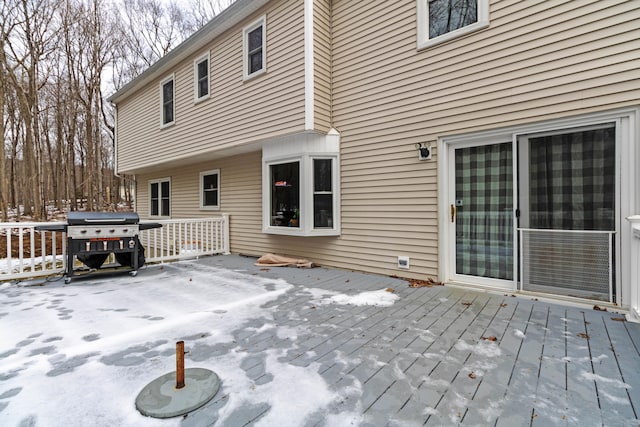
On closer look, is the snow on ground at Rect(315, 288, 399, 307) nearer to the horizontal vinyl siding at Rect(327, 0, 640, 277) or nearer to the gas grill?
the horizontal vinyl siding at Rect(327, 0, 640, 277)

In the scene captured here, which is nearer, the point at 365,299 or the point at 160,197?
the point at 365,299

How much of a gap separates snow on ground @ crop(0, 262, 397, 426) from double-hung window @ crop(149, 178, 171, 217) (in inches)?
225

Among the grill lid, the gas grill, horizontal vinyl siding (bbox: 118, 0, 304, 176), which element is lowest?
the gas grill

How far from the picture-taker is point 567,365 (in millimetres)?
2188

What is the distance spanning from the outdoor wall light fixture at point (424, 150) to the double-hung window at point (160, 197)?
8.39m

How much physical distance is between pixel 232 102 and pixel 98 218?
11.5ft

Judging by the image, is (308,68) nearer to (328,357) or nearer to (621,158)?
(621,158)

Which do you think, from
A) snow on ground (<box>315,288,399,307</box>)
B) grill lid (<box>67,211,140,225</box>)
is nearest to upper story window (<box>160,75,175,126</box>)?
grill lid (<box>67,211,140,225</box>)

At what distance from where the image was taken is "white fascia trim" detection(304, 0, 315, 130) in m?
5.18

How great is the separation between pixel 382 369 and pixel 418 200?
2.97m

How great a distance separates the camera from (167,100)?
28.1 ft

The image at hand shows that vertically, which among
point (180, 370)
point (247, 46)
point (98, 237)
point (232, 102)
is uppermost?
point (247, 46)

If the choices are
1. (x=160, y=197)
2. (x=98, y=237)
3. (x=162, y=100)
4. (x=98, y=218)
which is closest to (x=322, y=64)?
(x=98, y=218)

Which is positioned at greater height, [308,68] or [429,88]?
[308,68]
